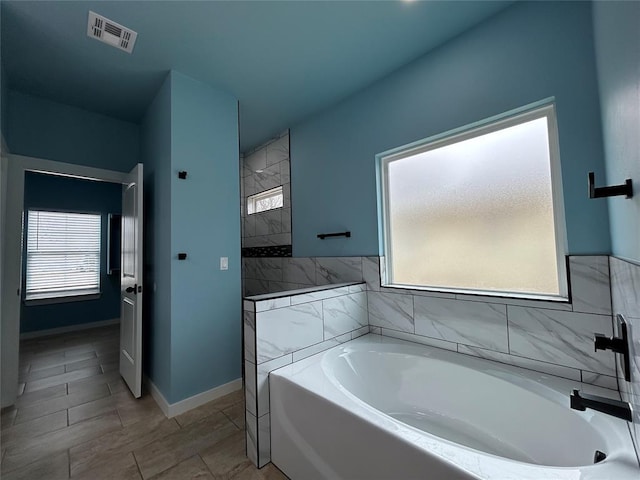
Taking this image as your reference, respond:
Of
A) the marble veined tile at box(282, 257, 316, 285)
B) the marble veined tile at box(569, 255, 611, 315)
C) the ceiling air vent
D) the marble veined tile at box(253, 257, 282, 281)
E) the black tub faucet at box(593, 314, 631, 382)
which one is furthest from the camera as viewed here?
the marble veined tile at box(253, 257, 282, 281)

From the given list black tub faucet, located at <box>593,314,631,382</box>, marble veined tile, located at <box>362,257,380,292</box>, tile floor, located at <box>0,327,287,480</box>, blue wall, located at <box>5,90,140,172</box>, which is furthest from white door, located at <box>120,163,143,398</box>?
black tub faucet, located at <box>593,314,631,382</box>

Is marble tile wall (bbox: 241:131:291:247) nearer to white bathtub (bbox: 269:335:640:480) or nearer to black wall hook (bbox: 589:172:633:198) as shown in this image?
white bathtub (bbox: 269:335:640:480)

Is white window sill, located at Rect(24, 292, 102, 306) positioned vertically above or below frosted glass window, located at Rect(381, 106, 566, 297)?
below

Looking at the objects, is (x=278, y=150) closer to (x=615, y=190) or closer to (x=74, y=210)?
(x=615, y=190)

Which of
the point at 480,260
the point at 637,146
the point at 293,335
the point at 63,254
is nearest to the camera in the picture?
the point at 637,146

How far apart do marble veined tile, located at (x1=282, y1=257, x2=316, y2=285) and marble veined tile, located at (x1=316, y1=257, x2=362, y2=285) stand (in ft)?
0.32

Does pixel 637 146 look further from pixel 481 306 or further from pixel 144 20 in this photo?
pixel 144 20

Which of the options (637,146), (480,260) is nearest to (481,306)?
(480,260)

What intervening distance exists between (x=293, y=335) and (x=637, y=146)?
5.40 ft

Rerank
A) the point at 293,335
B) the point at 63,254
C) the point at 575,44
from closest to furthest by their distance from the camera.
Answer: the point at 575,44, the point at 293,335, the point at 63,254

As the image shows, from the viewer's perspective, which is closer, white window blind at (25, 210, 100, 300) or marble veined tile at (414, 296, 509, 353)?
marble veined tile at (414, 296, 509, 353)

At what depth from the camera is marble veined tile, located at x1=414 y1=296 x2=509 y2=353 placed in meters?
1.62

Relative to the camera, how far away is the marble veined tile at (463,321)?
1.62 meters

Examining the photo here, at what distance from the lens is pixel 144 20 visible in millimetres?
1695
